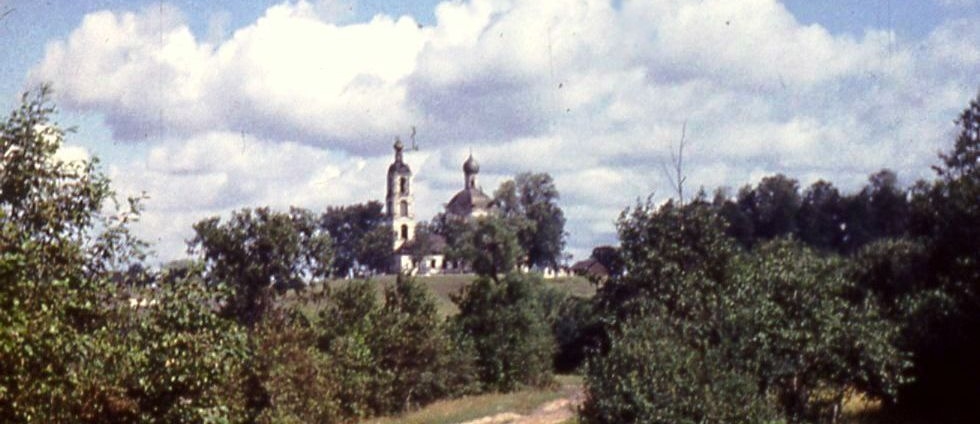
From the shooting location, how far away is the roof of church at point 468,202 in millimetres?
173250

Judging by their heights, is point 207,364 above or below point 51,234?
below

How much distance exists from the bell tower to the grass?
338 feet

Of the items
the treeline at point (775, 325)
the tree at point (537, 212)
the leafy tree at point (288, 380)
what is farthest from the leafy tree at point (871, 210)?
the leafy tree at point (288, 380)

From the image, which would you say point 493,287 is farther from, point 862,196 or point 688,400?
point 862,196

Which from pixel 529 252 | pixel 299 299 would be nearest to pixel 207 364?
pixel 299 299

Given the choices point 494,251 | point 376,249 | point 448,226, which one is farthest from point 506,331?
point 448,226

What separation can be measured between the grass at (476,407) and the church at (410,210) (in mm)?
94044

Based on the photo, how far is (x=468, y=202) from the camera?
573 feet

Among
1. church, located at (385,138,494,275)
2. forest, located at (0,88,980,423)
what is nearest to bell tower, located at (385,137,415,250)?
church, located at (385,138,494,275)

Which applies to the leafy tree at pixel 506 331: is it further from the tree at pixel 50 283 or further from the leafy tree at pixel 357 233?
the leafy tree at pixel 357 233

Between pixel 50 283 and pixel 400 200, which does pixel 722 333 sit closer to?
pixel 50 283

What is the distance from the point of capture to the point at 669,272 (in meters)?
34.5

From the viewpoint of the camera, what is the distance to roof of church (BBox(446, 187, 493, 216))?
173250mm

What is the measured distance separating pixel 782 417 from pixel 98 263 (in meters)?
17.8
